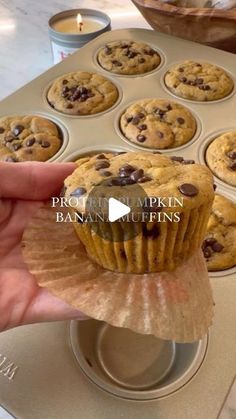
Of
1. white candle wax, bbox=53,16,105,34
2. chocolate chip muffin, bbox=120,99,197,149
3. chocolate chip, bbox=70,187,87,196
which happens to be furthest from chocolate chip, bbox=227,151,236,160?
white candle wax, bbox=53,16,105,34

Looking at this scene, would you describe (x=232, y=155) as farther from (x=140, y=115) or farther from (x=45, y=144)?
(x=45, y=144)

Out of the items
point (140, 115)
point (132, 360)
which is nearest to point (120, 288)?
point (132, 360)

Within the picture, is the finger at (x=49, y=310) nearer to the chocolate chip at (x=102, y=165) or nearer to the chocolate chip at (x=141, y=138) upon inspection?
the chocolate chip at (x=102, y=165)

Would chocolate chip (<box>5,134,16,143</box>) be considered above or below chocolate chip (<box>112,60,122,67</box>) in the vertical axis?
below

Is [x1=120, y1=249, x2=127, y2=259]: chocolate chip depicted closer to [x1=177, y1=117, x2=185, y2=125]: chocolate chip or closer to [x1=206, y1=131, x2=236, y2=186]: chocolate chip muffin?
[x1=206, y1=131, x2=236, y2=186]: chocolate chip muffin

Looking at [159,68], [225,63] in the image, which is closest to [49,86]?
[159,68]

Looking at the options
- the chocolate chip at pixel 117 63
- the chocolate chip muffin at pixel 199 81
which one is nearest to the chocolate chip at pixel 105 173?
the chocolate chip muffin at pixel 199 81
